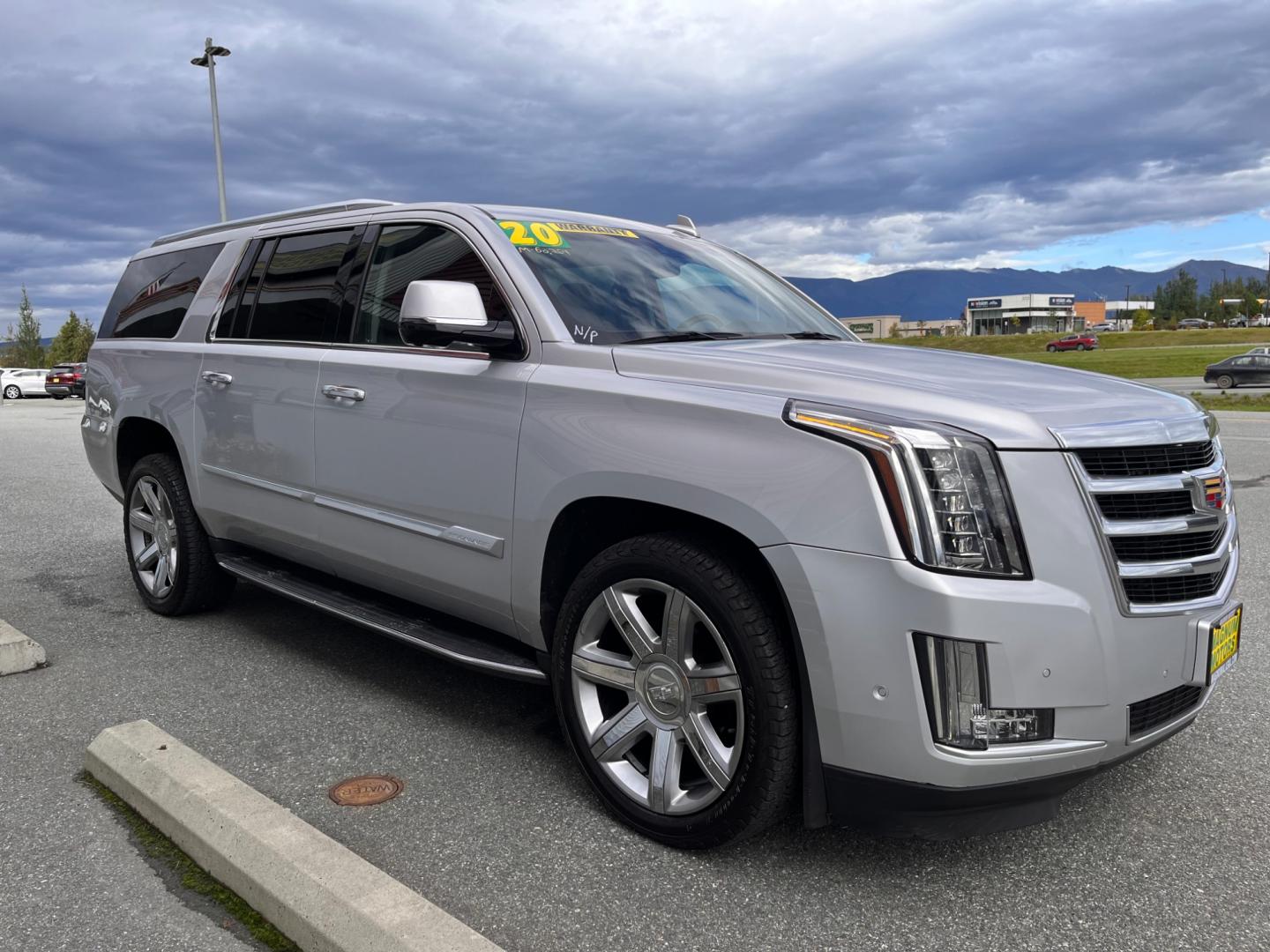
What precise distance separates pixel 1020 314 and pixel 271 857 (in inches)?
6330

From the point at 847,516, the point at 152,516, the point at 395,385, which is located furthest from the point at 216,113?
the point at 847,516

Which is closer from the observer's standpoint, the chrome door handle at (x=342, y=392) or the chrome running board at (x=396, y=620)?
the chrome running board at (x=396, y=620)

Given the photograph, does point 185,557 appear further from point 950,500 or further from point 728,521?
point 950,500

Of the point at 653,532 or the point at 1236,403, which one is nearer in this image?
the point at 653,532

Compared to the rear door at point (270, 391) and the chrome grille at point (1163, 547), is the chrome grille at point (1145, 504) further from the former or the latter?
the rear door at point (270, 391)

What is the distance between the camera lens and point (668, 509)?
9.67 ft

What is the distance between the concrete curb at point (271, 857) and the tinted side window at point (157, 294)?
8.35 ft

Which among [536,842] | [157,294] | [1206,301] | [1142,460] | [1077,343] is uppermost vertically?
[157,294]

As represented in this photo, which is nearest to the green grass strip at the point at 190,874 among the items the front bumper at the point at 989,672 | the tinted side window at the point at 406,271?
the front bumper at the point at 989,672

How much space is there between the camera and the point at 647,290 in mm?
3746

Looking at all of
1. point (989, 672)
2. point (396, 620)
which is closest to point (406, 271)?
point (396, 620)

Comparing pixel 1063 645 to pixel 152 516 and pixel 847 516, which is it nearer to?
pixel 847 516

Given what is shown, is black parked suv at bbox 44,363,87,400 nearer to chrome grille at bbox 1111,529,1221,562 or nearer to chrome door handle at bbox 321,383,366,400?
chrome door handle at bbox 321,383,366,400

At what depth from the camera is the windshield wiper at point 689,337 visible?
3434mm
